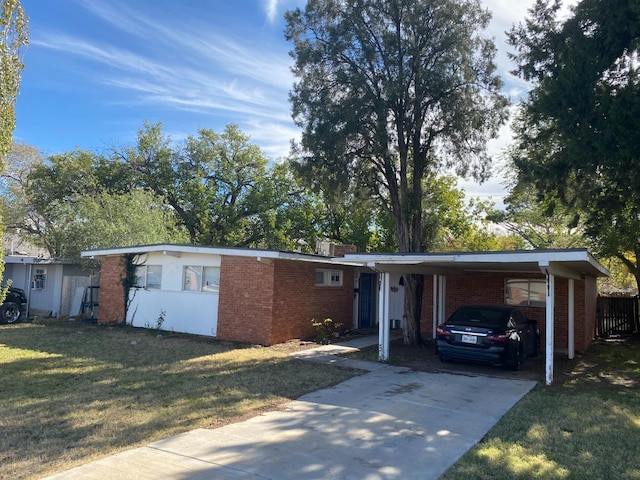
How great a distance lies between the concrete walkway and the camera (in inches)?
192

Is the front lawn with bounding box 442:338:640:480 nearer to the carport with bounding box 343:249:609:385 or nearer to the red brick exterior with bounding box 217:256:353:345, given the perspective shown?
the carport with bounding box 343:249:609:385

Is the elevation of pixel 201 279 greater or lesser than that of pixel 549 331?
greater

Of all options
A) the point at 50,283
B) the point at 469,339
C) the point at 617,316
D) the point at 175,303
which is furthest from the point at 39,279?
the point at 617,316

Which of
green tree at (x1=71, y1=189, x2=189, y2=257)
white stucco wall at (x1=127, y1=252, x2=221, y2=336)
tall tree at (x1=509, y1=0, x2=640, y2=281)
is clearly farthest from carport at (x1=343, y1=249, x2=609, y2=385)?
green tree at (x1=71, y1=189, x2=189, y2=257)

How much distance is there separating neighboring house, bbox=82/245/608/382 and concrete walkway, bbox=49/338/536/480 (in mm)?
3980

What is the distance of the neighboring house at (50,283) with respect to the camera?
2039cm

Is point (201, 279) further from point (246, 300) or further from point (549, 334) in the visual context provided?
point (549, 334)

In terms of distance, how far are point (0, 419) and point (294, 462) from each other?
14.1ft

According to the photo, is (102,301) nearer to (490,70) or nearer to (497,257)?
(497,257)

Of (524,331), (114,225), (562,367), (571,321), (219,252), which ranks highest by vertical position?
(114,225)

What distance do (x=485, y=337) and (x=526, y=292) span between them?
17.7ft

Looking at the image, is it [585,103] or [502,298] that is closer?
[585,103]

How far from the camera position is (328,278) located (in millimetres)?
16984

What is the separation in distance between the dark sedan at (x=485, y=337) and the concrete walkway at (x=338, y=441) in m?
1.57
